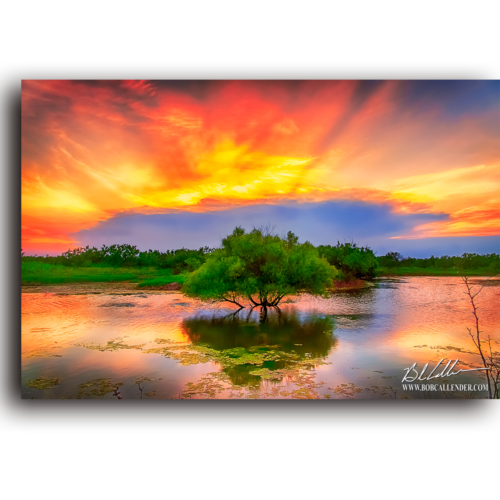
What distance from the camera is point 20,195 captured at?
173 inches

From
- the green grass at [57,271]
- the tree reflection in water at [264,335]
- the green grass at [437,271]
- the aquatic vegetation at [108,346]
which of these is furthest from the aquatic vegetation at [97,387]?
the green grass at [437,271]

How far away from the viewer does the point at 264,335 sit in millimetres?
8844

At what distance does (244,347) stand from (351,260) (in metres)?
11.5

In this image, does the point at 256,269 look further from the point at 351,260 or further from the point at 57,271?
the point at 351,260

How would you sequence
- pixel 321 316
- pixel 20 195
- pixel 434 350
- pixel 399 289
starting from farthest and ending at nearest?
pixel 399 289 < pixel 321 316 < pixel 434 350 < pixel 20 195

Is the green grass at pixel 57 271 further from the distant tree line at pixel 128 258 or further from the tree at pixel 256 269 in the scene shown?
the tree at pixel 256 269

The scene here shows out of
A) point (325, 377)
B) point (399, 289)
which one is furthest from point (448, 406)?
point (399, 289)

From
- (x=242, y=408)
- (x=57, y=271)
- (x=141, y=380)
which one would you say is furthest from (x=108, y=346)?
(x=242, y=408)

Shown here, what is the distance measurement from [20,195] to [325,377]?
614 cm

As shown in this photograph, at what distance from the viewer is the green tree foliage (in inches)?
612

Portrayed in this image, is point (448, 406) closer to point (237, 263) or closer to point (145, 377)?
point (145, 377)

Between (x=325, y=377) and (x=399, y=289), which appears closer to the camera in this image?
(x=325, y=377)

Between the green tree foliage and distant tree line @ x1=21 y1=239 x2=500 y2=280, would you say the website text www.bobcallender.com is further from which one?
the green tree foliage
